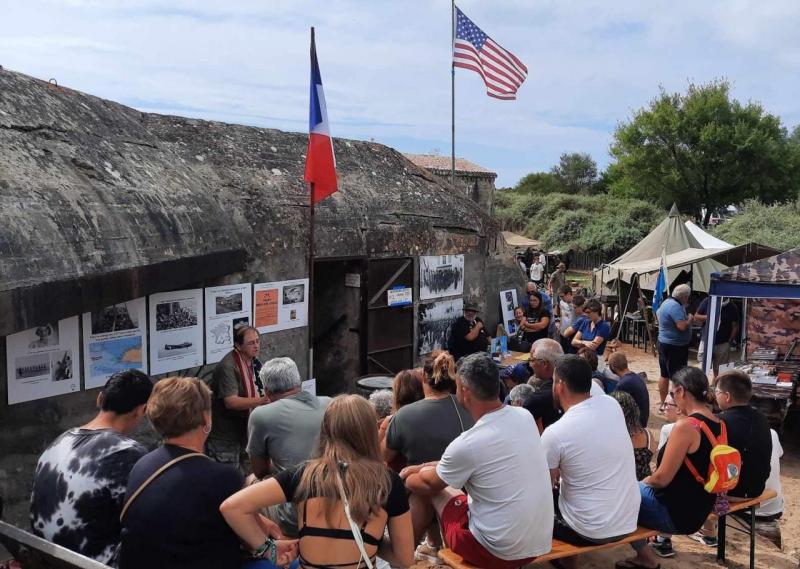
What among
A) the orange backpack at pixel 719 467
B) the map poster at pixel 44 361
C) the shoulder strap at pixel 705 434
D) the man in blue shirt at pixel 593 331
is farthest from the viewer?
the man in blue shirt at pixel 593 331

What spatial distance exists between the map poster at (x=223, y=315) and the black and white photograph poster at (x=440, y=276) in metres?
3.27

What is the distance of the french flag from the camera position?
6816 millimetres

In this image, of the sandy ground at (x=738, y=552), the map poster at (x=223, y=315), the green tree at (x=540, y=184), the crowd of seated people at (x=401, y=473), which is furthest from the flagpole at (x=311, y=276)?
the green tree at (x=540, y=184)

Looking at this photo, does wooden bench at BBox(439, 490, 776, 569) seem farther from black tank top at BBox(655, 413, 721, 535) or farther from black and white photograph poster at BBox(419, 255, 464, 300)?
black and white photograph poster at BBox(419, 255, 464, 300)

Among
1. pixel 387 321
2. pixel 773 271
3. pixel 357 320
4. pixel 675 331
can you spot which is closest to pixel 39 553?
pixel 357 320

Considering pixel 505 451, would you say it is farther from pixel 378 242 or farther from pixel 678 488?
pixel 378 242

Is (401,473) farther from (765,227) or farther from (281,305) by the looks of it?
(765,227)

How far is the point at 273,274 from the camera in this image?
7.25m

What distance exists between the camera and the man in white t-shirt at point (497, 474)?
12.0 feet

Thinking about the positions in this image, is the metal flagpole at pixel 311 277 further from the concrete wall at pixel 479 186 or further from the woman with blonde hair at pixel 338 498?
the concrete wall at pixel 479 186

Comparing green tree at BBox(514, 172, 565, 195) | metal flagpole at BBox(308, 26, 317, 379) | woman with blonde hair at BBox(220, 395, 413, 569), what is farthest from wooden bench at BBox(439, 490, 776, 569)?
green tree at BBox(514, 172, 565, 195)

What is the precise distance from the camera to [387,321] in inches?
357

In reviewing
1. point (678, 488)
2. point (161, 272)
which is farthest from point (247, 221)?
point (678, 488)

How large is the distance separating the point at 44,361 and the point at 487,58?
1002 cm
